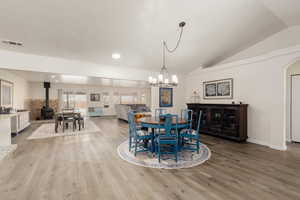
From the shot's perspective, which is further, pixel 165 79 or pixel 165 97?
pixel 165 97

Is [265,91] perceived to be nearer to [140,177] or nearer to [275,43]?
[275,43]

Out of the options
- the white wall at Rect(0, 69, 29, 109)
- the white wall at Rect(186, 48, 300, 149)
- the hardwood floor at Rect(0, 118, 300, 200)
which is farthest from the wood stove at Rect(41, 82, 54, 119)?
the white wall at Rect(186, 48, 300, 149)

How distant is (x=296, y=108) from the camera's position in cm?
416

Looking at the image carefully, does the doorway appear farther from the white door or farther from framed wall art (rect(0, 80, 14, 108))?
framed wall art (rect(0, 80, 14, 108))

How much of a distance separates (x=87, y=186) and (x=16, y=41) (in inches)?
140

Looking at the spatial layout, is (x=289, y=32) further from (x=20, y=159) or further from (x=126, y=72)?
(x=20, y=159)

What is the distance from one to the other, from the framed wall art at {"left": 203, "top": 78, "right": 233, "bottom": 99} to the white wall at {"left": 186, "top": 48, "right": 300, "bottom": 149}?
0.16 m

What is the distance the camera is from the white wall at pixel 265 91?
3596mm

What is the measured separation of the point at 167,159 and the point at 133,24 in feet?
10.1

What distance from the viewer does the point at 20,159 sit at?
9.61 feet

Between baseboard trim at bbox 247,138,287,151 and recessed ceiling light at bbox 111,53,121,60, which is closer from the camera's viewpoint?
baseboard trim at bbox 247,138,287,151

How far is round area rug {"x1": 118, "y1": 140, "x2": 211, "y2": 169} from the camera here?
268 centimetres

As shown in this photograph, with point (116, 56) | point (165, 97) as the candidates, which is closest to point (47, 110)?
point (116, 56)

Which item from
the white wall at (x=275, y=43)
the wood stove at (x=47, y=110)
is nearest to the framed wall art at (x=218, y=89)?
the white wall at (x=275, y=43)
